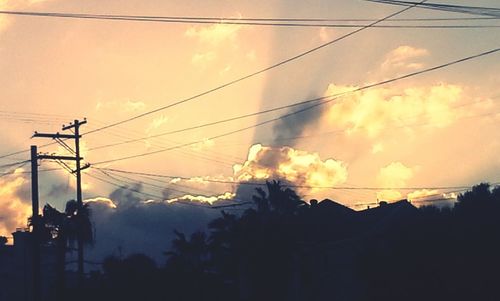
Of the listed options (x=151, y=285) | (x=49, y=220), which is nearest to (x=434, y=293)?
(x=151, y=285)

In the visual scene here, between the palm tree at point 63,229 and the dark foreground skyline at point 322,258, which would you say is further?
the palm tree at point 63,229

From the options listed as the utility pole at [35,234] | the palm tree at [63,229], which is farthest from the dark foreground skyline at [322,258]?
the utility pole at [35,234]

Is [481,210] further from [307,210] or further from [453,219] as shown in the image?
[307,210]

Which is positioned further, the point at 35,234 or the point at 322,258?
the point at 322,258

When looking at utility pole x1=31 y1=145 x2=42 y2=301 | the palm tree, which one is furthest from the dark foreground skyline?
utility pole x1=31 y1=145 x2=42 y2=301

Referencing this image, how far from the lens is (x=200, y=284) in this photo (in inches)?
2682

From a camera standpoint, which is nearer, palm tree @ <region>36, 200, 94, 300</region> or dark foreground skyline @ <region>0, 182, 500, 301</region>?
dark foreground skyline @ <region>0, 182, 500, 301</region>

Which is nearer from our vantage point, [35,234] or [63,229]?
[35,234]

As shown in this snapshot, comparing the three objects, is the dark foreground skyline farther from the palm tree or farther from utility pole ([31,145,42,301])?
utility pole ([31,145,42,301])

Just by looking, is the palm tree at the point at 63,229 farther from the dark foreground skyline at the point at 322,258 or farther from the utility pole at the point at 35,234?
the utility pole at the point at 35,234

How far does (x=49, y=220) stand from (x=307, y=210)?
21.0 m

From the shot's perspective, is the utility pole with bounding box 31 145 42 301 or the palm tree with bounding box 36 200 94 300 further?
the palm tree with bounding box 36 200 94 300

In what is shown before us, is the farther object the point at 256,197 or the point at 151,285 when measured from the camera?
the point at 256,197

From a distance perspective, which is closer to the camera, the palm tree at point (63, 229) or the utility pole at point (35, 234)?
the utility pole at point (35, 234)
